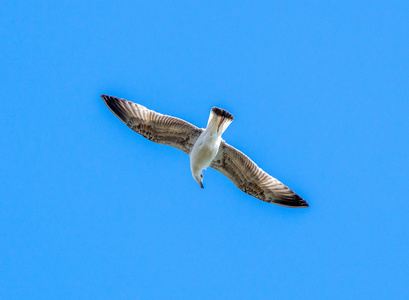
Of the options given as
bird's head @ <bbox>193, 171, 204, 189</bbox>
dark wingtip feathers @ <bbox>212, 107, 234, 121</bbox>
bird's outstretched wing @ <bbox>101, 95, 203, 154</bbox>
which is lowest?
bird's head @ <bbox>193, 171, 204, 189</bbox>

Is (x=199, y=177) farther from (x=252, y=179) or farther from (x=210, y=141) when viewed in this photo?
(x=252, y=179)

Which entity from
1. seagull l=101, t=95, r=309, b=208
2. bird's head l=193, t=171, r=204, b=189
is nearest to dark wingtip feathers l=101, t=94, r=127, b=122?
seagull l=101, t=95, r=309, b=208

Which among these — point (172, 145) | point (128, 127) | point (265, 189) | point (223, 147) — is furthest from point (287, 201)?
point (128, 127)

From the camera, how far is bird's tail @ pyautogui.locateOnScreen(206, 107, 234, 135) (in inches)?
532

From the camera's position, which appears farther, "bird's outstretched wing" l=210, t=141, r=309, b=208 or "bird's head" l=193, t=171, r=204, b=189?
"bird's outstretched wing" l=210, t=141, r=309, b=208

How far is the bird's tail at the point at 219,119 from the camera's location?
532 inches

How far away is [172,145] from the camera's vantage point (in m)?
14.7

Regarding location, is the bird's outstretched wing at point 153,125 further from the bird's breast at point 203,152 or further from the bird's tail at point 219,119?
the bird's tail at point 219,119

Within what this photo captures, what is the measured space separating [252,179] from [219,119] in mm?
2048

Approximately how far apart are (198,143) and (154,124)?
1185 mm

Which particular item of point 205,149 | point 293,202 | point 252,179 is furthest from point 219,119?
point 293,202

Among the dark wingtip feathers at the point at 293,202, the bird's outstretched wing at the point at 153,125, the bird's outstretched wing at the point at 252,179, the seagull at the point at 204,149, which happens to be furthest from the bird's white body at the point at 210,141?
the dark wingtip feathers at the point at 293,202

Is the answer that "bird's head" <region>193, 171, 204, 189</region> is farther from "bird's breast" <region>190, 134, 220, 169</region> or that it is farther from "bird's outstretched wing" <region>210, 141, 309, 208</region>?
"bird's outstretched wing" <region>210, 141, 309, 208</region>

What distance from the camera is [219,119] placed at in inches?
535
